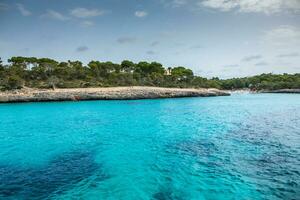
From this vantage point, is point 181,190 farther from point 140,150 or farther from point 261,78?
point 261,78

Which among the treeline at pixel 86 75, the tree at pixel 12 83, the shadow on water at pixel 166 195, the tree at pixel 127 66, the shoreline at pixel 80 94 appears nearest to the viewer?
the shadow on water at pixel 166 195

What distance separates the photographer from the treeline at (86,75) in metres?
72.7

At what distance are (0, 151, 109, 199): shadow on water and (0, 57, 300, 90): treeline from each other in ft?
191

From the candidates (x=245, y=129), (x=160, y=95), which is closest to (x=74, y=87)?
(x=160, y=95)

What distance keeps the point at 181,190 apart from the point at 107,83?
241 feet

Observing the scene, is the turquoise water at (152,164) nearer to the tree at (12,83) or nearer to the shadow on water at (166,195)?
the shadow on water at (166,195)

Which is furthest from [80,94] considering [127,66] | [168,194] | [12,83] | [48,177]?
[168,194]

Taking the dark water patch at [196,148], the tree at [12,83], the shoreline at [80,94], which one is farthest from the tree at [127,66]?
the dark water patch at [196,148]

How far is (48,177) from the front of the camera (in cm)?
1226

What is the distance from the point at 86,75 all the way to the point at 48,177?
73203 mm

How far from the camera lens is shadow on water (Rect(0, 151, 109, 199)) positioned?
10.6 metres

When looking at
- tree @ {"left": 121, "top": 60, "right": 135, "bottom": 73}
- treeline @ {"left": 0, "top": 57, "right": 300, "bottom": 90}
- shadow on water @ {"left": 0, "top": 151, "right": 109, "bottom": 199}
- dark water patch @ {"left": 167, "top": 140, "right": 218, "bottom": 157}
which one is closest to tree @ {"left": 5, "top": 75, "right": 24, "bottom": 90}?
treeline @ {"left": 0, "top": 57, "right": 300, "bottom": 90}

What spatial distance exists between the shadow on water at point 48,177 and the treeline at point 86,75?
58.2 meters

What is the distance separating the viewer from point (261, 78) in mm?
150625
